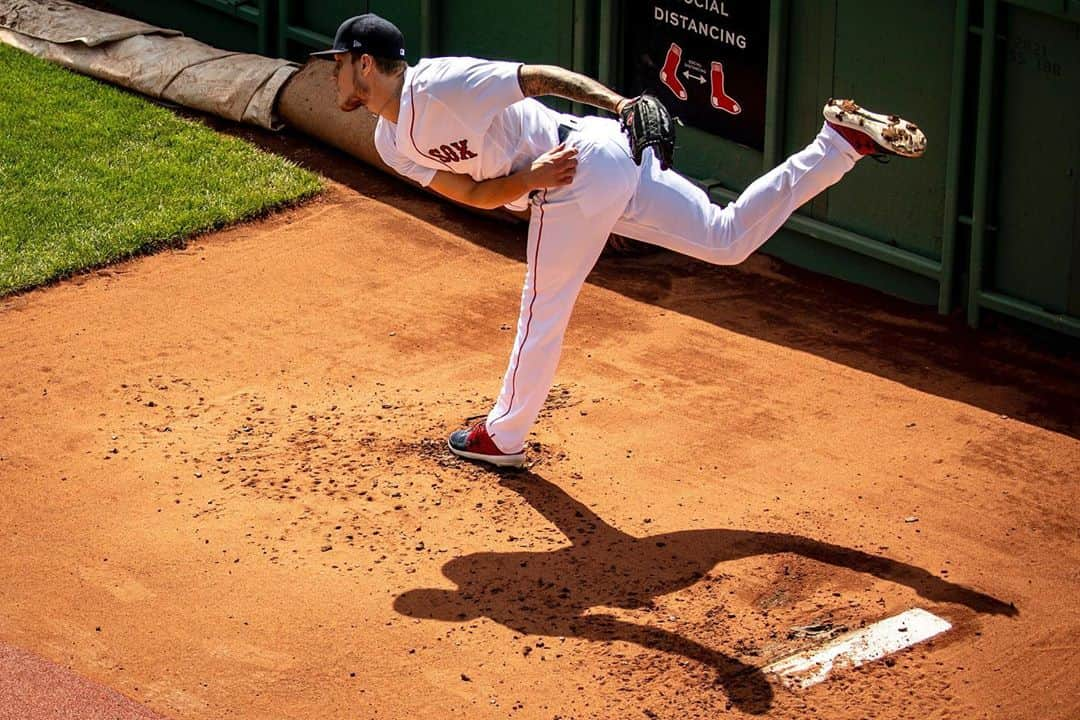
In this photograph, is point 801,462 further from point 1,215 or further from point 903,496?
point 1,215

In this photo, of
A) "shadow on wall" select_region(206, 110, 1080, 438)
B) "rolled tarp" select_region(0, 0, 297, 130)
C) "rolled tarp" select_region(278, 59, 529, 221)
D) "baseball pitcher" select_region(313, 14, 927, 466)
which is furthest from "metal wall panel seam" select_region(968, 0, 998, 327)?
"rolled tarp" select_region(0, 0, 297, 130)

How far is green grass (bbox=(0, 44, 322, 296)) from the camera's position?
9.07 meters

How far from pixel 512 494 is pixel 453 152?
4.50 ft

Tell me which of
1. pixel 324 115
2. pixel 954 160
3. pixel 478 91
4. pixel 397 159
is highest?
pixel 478 91

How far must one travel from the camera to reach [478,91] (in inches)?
239

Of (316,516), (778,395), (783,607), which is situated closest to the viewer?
(783,607)

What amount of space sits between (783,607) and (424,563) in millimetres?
1310

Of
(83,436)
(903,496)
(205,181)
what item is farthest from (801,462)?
(205,181)

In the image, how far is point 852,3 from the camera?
8344 millimetres

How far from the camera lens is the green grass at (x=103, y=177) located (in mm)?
9070

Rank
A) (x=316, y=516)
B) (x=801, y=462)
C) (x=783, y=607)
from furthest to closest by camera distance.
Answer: (x=801, y=462) < (x=316, y=516) < (x=783, y=607)

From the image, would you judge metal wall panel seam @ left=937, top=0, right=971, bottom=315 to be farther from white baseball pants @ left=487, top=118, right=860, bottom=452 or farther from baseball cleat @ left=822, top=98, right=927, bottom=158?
white baseball pants @ left=487, top=118, right=860, bottom=452

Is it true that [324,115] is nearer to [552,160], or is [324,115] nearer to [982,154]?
[982,154]

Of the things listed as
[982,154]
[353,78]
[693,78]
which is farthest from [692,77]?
[353,78]
